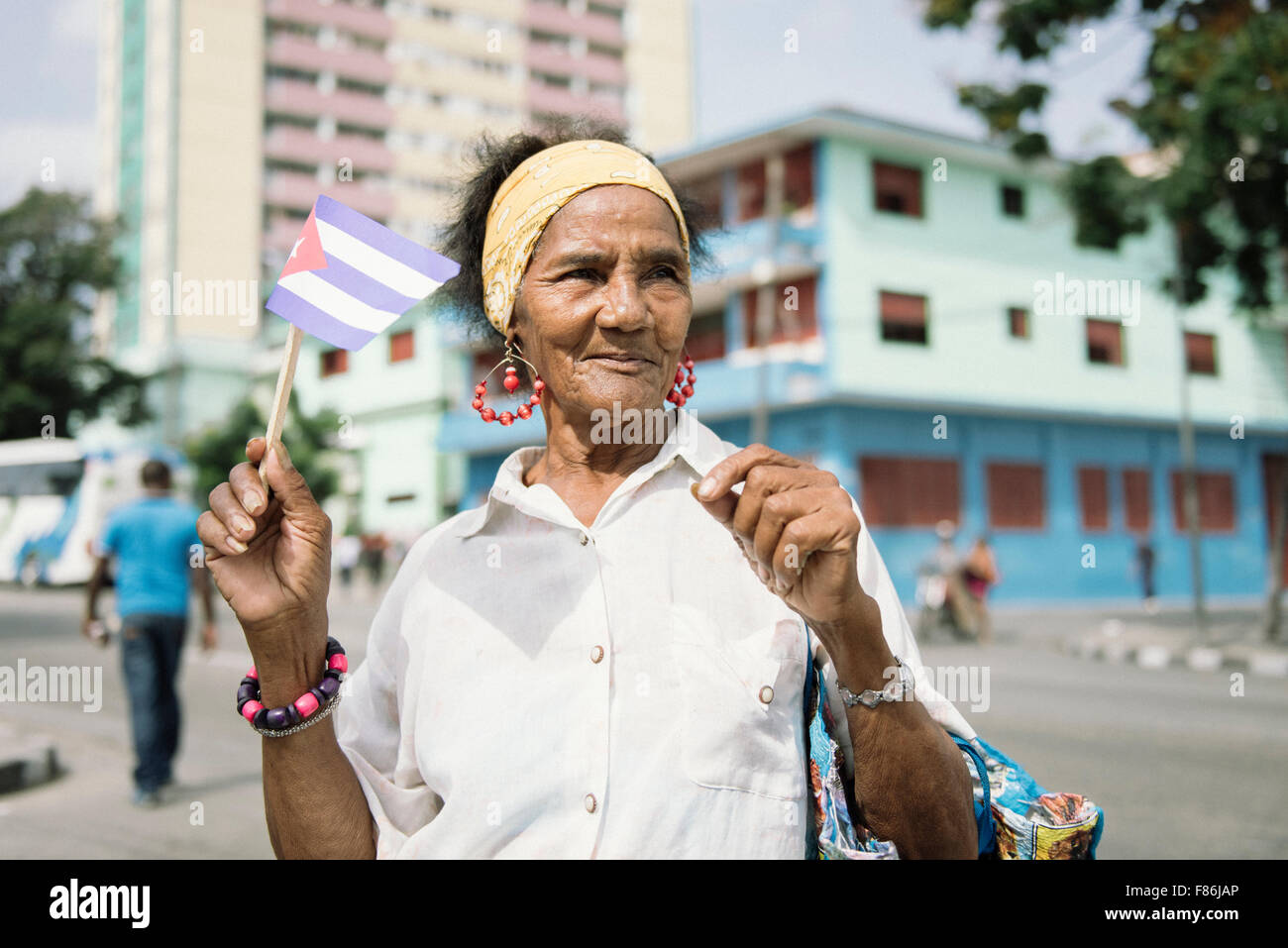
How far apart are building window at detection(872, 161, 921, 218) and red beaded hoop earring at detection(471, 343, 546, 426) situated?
859 inches

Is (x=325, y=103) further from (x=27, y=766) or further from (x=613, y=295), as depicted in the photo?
(x=613, y=295)

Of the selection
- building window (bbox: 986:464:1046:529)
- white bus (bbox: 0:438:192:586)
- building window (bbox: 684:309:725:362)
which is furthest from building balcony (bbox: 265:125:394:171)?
building window (bbox: 986:464:1046:529)

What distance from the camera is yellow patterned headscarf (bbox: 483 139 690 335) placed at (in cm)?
178

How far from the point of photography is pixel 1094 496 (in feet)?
80.6

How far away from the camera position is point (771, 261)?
2166cm

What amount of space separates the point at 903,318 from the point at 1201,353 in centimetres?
936

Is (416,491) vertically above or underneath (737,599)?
above

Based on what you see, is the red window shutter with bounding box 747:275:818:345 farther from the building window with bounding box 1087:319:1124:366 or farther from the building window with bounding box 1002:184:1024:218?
the building window with bounding box 1087:319:1124:366

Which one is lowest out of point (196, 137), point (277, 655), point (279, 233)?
point (277, 655)

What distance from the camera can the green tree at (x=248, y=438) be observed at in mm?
27531

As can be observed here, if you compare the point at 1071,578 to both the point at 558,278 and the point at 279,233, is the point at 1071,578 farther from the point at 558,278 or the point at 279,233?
the point at 279,233
